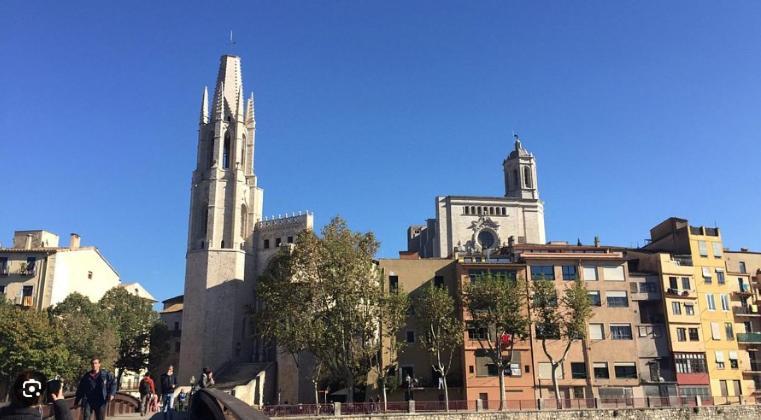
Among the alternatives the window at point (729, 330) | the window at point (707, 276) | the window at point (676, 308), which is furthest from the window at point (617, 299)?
the window at point (729, 330)

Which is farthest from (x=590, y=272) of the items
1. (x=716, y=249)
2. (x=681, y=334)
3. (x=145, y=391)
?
(x=145, y=391)

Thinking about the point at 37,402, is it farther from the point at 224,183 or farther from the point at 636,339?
the point at 224,183

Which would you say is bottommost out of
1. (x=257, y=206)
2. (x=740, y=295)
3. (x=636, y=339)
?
(x=636, y=339)

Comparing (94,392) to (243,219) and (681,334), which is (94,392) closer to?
(681,334)

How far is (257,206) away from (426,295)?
31.4 meters

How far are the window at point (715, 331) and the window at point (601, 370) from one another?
A: 405 inches

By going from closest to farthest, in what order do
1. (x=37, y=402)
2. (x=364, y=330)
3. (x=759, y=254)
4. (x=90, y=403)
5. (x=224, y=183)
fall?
(x=37, y=402) → (x=90, y=403) → (x=364, y=330) → (x=759, y=254) → (x=224, y=183)

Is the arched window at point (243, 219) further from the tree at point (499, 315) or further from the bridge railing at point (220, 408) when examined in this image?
the bridge railing at point (220, 408)

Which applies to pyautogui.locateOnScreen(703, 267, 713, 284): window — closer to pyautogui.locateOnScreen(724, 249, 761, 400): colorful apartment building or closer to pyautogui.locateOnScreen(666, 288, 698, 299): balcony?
pyautogui.locateOnScreen(666, 288, 698, 299): balcony

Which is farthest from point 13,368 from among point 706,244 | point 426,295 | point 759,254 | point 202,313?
→ point 759,254

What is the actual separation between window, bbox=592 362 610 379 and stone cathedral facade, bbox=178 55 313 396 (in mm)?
28164

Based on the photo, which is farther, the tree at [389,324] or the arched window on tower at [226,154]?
the arched window on tower at [226,154]

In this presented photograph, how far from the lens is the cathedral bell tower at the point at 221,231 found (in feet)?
221

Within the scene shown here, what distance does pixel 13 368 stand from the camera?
168ft
